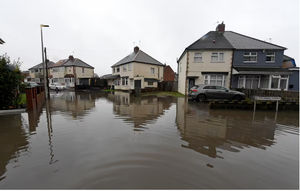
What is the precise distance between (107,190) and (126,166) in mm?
701

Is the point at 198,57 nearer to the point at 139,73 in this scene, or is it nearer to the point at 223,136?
the point at 139,73

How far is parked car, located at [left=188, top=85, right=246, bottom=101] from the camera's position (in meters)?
12.3

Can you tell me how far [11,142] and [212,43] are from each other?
2054 cm

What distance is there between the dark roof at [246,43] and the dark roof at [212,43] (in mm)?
911

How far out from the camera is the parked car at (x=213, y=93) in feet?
40.4

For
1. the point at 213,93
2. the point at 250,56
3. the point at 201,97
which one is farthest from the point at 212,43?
the point at 201,97

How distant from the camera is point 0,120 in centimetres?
646

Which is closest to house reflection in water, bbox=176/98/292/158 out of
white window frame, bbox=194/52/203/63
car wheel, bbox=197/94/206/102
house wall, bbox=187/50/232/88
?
car wheel, bbox=197/94/206/102

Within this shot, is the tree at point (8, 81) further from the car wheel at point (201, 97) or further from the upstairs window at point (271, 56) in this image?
the upstairs window at point (271, 56)

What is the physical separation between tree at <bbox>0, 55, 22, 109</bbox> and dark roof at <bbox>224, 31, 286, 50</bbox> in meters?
21.6

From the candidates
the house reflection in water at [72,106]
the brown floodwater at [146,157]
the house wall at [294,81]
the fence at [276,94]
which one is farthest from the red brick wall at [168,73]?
the brown floodwater at [146,157]

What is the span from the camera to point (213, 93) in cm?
1273

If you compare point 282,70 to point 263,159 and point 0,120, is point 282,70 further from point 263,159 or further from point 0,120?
point 0,120

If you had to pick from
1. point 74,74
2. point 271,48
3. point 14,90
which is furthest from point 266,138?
point 74,74
